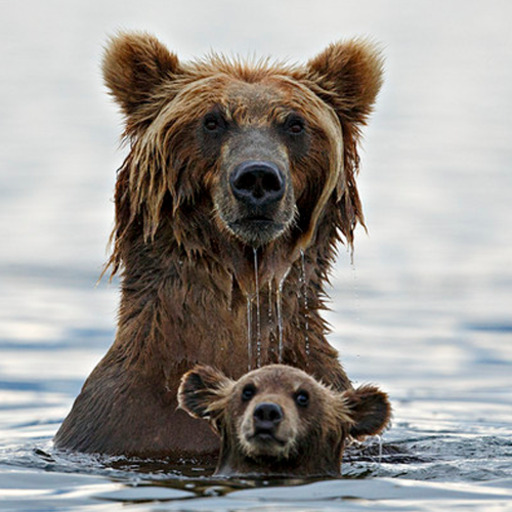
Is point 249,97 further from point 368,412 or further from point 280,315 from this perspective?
point 368,412

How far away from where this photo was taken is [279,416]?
1080cm

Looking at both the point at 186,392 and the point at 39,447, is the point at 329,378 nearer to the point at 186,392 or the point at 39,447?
the point at 186,392

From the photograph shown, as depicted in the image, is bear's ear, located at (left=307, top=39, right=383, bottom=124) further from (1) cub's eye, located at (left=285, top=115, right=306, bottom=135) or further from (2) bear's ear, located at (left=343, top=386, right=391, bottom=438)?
(2) bear's ear, located at (left=343, top=386, right=391, bottom=438)

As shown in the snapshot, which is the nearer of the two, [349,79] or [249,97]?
[249,97]

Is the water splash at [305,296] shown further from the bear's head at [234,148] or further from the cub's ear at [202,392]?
the cub's ear at [202,392]

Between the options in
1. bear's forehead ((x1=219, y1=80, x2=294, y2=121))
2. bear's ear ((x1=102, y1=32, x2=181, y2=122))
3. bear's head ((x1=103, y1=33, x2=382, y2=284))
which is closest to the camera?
bear's head ((x1=103, y1=33, x2=382, y2=284))

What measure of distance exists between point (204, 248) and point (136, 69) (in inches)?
55.3

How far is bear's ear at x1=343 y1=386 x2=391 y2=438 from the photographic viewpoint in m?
11.5

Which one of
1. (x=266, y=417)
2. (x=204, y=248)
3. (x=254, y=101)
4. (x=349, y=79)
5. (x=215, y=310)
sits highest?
(x=349, y=79)

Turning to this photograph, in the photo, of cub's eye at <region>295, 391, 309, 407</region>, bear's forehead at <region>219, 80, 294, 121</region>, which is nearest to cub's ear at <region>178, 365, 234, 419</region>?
cub's eye at <region>295, 391, 309, 407</region>

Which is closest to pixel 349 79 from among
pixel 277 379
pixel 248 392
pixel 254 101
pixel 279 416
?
pixel 254 101

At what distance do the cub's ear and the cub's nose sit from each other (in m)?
1.16

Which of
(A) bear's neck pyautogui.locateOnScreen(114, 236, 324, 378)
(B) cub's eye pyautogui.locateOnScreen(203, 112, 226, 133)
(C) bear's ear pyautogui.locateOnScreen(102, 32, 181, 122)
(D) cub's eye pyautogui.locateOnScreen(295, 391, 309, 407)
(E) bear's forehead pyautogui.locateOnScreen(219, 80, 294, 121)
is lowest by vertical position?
(D) cub's eye pyautogui.locateOnScreen(295, 391, 309, 407)

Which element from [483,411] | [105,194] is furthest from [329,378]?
[105,194]
